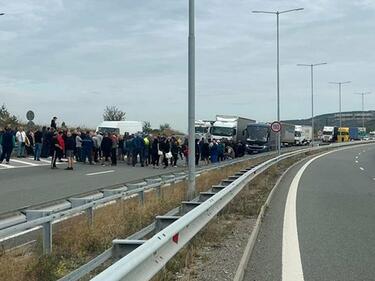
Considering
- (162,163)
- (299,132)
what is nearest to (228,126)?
(162,163)

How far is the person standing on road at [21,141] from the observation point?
31.0 metres

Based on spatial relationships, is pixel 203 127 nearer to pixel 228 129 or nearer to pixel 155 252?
pixel 228 129

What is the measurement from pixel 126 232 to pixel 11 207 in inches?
209

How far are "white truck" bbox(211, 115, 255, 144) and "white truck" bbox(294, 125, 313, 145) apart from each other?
91.5ft

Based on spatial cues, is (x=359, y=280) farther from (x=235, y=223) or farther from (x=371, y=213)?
(x=371, y=213)

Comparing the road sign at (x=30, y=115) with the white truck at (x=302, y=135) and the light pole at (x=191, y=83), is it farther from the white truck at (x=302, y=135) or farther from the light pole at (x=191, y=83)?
the white truck at (x=302, y=135)

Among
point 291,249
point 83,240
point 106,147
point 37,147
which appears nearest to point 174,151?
point 106,147

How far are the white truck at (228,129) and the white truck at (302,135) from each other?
27.9 meters

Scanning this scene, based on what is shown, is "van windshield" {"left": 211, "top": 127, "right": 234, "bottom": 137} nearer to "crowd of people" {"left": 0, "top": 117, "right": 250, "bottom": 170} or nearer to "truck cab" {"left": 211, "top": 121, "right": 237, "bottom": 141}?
"truck cab" {"left": 211, "top": 121, "right": 237, "bottom": 141}

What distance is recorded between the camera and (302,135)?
89062 mm

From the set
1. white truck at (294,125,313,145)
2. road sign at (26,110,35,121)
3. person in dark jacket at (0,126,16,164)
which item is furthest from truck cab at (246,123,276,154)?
person in dark jacket at (0,126,16,164)

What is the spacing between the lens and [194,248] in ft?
26.0

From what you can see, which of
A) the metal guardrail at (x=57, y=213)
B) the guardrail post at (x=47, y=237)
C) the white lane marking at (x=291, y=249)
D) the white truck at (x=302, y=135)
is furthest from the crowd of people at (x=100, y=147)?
the white truck at (x=302, y=135)

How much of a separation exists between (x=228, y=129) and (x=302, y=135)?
35918mm
